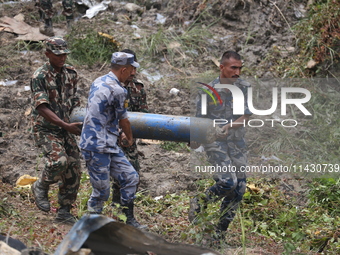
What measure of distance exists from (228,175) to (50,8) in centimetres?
732

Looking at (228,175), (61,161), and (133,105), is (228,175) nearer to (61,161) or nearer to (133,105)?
→ (133,105)

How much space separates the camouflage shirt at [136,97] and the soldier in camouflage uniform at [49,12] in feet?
18.8

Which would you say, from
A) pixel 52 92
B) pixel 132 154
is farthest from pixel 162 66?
pixel 52 92

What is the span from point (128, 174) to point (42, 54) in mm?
6035

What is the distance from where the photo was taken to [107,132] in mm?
4711

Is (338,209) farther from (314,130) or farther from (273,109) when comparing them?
(273,109)

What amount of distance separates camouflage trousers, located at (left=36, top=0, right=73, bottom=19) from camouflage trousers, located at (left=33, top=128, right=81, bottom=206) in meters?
6.30

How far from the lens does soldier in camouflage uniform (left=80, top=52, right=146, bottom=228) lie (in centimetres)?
462

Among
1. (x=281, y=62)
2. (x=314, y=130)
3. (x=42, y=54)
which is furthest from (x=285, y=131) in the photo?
(x=42, y=54)

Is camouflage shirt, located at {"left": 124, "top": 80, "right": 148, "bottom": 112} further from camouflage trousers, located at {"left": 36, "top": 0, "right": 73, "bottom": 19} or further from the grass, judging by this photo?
camouflage trousers, located at {"left": 36, "top": 0, "right": 73, "bottom": 19}

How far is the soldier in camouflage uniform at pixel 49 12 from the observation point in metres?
11.0

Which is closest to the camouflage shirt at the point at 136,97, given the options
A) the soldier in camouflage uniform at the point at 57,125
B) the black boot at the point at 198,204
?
the soldier in camouflage uniform at the point at 57,125

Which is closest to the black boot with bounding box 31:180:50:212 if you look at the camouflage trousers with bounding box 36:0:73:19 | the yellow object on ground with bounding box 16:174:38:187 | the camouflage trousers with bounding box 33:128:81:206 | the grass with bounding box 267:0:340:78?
the camouflage trousers with bounding box 33:128:81:206

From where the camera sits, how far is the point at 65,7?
1122 centimetres
